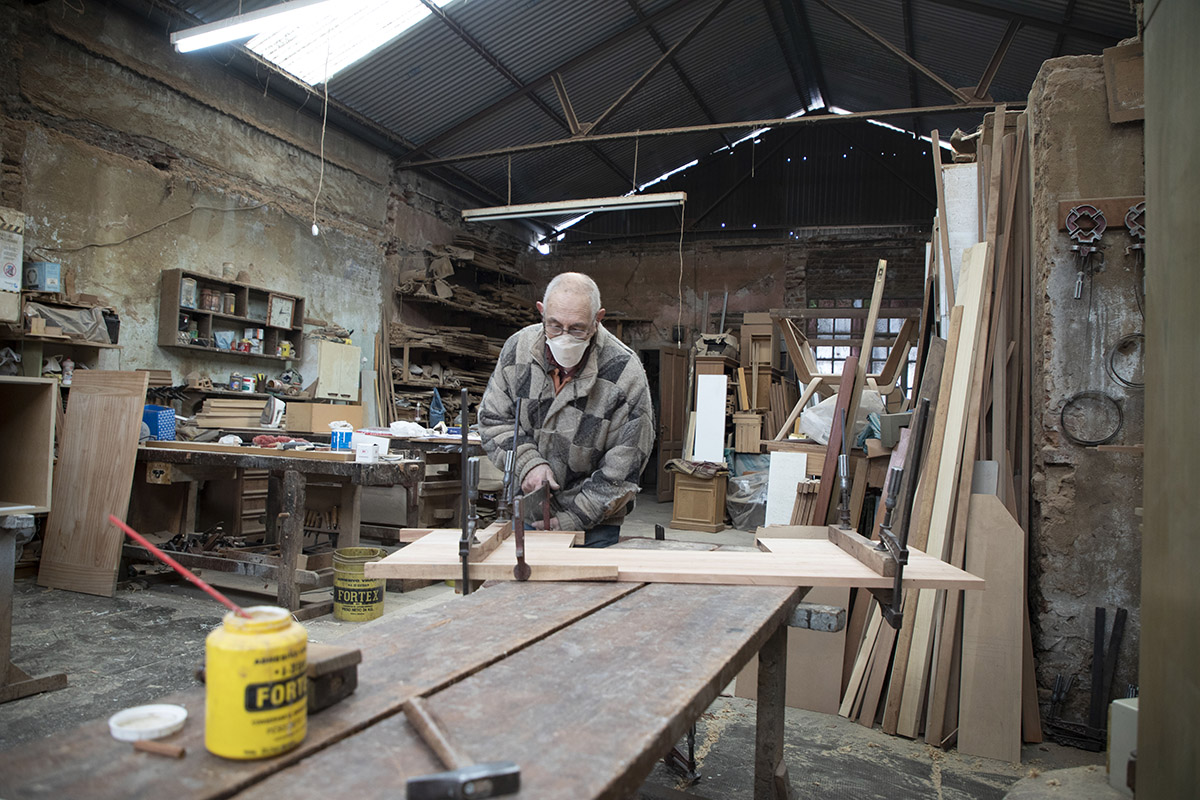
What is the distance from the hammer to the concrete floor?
161 centimetres

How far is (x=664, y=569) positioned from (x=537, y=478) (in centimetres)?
89

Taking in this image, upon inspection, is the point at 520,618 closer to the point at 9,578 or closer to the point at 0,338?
the point at 9,578

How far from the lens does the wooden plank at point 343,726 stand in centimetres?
72

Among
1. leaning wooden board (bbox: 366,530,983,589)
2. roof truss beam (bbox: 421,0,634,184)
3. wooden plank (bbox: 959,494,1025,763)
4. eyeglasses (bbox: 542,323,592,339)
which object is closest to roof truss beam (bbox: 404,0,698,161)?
roof truss beam (bbox: 421,0,634,184)

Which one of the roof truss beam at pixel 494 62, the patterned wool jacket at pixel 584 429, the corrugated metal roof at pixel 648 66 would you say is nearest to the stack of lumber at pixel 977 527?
the patterned wool jacket at pixel 584 429

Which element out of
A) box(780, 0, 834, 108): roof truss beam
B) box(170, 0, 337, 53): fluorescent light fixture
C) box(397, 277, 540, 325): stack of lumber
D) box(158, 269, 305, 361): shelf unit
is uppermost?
box(780, 0, 834, 108): roof truss beam

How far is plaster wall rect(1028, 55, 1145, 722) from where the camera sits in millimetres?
3078

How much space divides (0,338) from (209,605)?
2.52m

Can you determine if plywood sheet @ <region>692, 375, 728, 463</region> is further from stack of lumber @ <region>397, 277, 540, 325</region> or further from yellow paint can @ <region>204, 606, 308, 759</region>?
yellow paint can @ <region>204, 606, 308, 759</region>

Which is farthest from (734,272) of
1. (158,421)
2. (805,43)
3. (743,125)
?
(158,421)

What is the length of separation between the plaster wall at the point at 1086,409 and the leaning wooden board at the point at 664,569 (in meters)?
1.63

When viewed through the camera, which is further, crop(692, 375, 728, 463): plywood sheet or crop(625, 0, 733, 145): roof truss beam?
crop(692, 375, 728, 463): plywood sheet

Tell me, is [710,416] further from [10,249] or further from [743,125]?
[10,249]

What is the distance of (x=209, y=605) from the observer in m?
4.61
